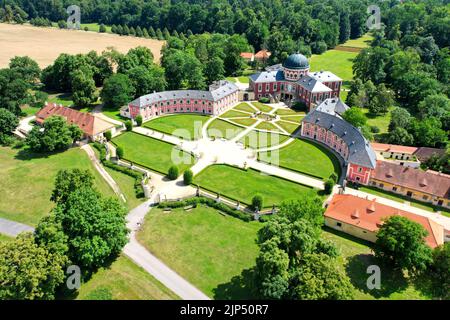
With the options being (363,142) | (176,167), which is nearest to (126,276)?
(176,167)

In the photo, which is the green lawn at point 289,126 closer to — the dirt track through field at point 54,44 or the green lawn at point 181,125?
the green lawn at point 181,125

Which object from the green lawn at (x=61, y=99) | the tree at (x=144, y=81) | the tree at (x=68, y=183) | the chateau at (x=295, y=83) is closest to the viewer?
the tree at (x=68, y=183)

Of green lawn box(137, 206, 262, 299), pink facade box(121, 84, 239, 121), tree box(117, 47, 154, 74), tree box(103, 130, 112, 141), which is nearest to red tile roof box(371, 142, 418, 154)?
green lawn box(137, 206, 262, 299)

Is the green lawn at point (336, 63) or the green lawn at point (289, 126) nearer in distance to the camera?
the green lawn at point (289, 126)

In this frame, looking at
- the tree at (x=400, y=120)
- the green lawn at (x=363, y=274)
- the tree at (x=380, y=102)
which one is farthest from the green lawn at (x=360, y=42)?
the green lawn at (x=363, y=274)

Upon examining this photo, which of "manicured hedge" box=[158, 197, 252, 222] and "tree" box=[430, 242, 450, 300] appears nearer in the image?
"tree" box=[430, 242, 450, 300]

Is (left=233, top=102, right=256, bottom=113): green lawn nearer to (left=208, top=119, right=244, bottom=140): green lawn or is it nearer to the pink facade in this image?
the pink facade

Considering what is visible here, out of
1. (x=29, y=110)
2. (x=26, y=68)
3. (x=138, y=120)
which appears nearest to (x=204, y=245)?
(x=138, y=120)
